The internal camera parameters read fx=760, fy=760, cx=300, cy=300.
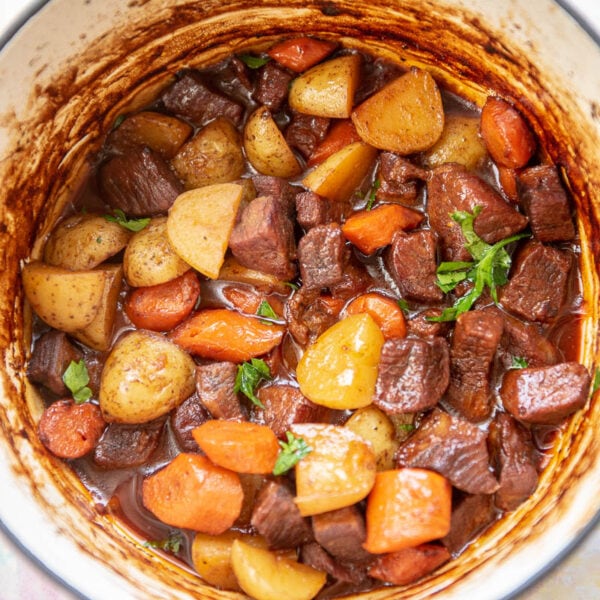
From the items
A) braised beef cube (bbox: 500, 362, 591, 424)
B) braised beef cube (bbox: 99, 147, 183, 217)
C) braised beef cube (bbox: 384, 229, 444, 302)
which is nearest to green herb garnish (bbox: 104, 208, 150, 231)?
braised beef cube (bbox: 99, 147, 183, 217)

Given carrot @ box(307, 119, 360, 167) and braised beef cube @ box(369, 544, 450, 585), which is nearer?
braised beef cube @ box(369, 544, 450, 585)

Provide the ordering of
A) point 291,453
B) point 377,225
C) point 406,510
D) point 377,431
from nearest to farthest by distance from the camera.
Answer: point 406,510 → point 291,453 → point 377,431 → point 377,225

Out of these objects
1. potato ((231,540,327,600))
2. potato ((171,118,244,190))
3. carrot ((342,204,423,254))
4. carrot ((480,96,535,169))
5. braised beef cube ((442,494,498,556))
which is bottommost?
potato ((231,540,327,600))

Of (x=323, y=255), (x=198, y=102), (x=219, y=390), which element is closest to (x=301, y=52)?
(x=198, y=102)

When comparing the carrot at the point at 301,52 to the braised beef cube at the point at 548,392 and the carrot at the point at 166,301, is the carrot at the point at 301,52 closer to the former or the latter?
the carrot at the point at 166,301

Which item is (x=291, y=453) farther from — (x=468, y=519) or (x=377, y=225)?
(x=377, y=225)

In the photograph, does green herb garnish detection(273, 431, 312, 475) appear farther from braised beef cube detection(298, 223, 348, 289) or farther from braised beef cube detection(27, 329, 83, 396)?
braised beef cube detection(27, 329, 83, 396)
